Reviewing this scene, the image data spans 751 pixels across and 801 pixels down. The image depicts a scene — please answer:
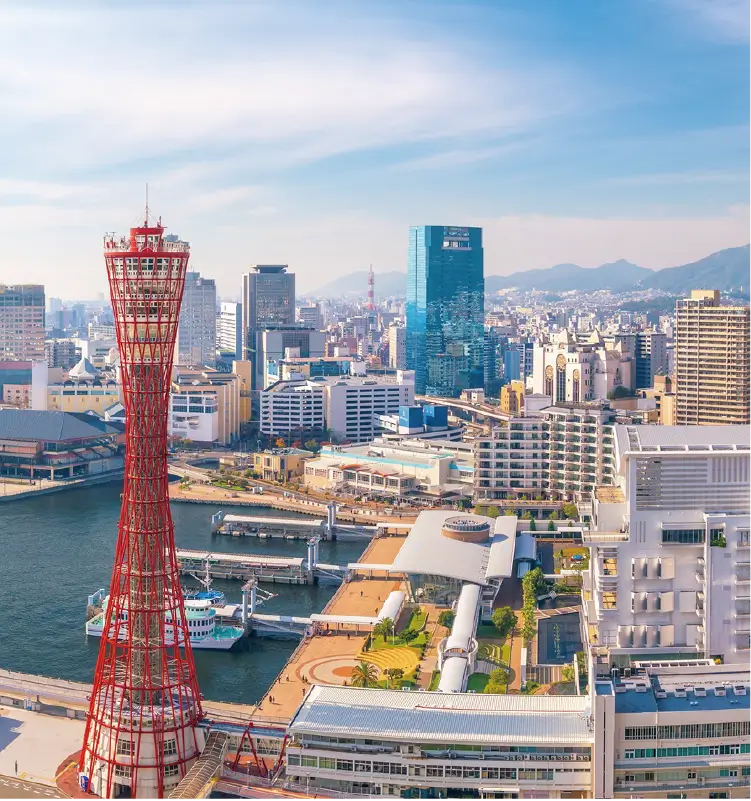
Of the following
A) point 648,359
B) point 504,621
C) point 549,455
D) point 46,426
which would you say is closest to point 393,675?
point 504,621

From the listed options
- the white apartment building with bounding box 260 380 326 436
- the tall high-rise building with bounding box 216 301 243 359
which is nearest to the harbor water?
the white apartment building with bounding box 260 380 326 436

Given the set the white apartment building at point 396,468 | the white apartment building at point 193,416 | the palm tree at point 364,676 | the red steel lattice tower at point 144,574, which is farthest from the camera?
the white apartment building at point 193,416

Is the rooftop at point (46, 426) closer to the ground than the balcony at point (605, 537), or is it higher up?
higher up

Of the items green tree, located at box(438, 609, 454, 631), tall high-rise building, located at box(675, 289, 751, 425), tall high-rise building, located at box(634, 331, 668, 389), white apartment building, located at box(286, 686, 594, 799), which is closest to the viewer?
white apartment building, located at box(286, 686, 594, 799)

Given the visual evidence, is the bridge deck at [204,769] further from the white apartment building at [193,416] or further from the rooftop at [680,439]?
the white apartment building at [193,416]

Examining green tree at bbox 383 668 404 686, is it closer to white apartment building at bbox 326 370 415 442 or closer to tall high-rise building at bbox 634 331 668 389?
white apartment building at bbox 326 370 415 442

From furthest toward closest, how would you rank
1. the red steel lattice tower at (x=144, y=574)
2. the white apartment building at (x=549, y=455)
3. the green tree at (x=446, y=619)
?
the white apartment building at (x=549, y=455) → the green tree at (x=446, y=619) → the red steel lattice tower at (x=144, y=574)

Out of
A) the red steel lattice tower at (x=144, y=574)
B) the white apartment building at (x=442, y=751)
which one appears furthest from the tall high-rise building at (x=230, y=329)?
the white apartment building at (x=442, y=751)

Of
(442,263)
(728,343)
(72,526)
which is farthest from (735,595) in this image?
(442,263)
